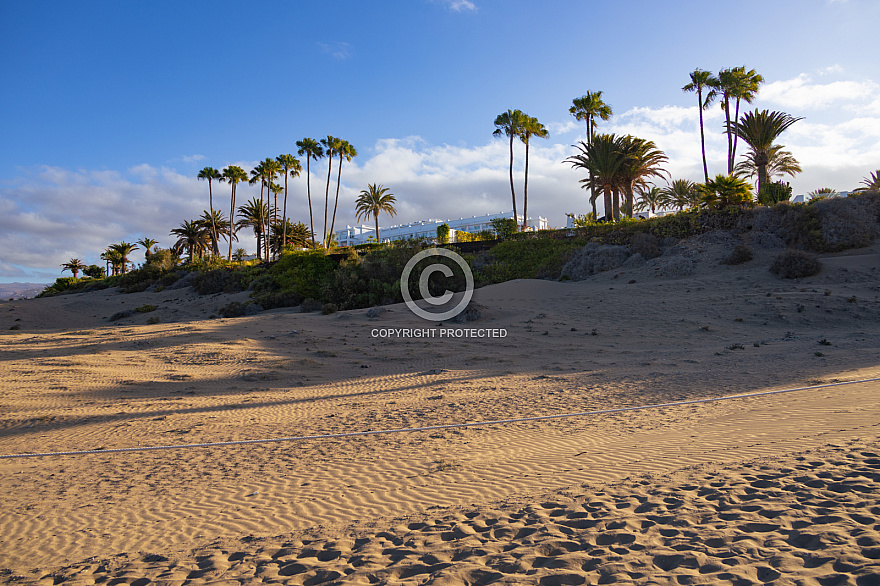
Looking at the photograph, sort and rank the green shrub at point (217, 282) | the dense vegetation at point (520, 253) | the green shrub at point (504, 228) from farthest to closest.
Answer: the green shrub at point (504, 228), the green shrub at point (217, 282), the dense vegetation at point (520, 253)

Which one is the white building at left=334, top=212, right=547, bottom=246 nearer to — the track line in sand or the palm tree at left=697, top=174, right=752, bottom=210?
the palm tree at left=697, top=174, right=752, bottom=210

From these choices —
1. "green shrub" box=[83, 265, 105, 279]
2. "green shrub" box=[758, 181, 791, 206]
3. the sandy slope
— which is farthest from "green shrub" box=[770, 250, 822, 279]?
"green shrub" box=[83, 265, 105, 279]

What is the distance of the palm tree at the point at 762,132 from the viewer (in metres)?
28.6

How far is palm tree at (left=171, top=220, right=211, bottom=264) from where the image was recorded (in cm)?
6009

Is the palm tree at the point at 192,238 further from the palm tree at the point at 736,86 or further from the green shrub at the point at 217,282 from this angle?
the palm tree at the point at 736,86

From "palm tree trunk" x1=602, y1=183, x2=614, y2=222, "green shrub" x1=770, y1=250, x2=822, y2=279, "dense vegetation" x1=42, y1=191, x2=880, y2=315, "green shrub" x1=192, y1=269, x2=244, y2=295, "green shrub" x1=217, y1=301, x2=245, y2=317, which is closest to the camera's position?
"green shrub" x1=770, y1=250, x2=822, y2=279

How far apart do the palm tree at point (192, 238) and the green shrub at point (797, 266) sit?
6104 centimetres

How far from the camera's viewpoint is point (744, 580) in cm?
256

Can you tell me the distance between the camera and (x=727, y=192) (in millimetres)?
24062

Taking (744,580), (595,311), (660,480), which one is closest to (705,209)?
(595,311)

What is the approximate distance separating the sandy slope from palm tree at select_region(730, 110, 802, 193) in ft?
65.2

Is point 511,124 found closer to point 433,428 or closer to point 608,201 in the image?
point 608,201

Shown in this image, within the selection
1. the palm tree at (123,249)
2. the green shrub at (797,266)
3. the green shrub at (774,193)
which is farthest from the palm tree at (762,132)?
the palm tree at (123,249)

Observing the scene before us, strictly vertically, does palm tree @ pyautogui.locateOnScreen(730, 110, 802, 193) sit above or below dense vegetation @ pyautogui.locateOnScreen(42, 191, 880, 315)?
above
